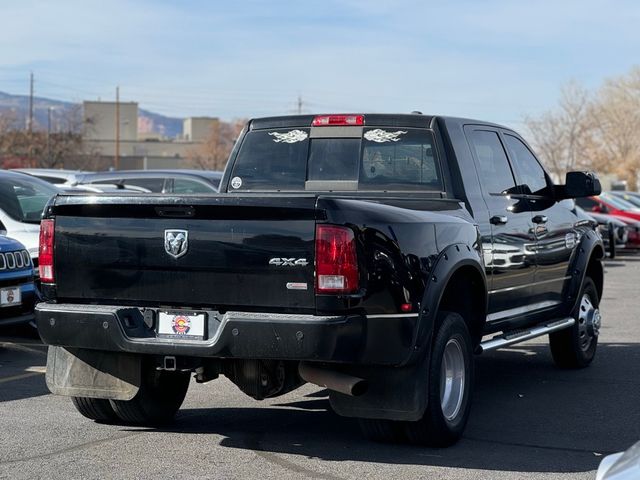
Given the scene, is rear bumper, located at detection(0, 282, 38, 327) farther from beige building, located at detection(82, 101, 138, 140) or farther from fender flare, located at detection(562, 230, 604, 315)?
beige building, located at detection(82, 101, 138, 140)

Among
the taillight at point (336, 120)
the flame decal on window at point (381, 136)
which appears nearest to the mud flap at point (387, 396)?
the flame decal on window at point (381, 136)

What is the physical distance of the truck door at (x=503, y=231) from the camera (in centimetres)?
782

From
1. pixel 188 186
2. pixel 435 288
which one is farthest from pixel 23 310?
pixel 188 186

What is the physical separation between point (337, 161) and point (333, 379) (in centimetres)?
236

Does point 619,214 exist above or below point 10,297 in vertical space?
below

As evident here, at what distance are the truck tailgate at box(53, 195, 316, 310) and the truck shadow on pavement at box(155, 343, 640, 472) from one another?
43.7 inches

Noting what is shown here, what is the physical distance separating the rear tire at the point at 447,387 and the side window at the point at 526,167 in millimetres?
2323

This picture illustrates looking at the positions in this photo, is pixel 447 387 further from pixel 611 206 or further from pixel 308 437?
pixel 611 206

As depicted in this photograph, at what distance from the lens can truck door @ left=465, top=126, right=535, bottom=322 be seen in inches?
308

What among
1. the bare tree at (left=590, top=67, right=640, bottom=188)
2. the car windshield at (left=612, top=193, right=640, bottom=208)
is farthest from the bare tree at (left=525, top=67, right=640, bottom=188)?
the car windshield at (left=612, top=193, right=640, bottom=208)

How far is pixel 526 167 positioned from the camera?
29.5 ft

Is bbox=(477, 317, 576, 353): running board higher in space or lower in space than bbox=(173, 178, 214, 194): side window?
lower

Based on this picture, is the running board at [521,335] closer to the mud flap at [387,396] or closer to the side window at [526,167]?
the side window at [526,167]

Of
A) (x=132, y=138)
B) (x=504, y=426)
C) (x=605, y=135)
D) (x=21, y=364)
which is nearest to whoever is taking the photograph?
(x=504, y=426)
